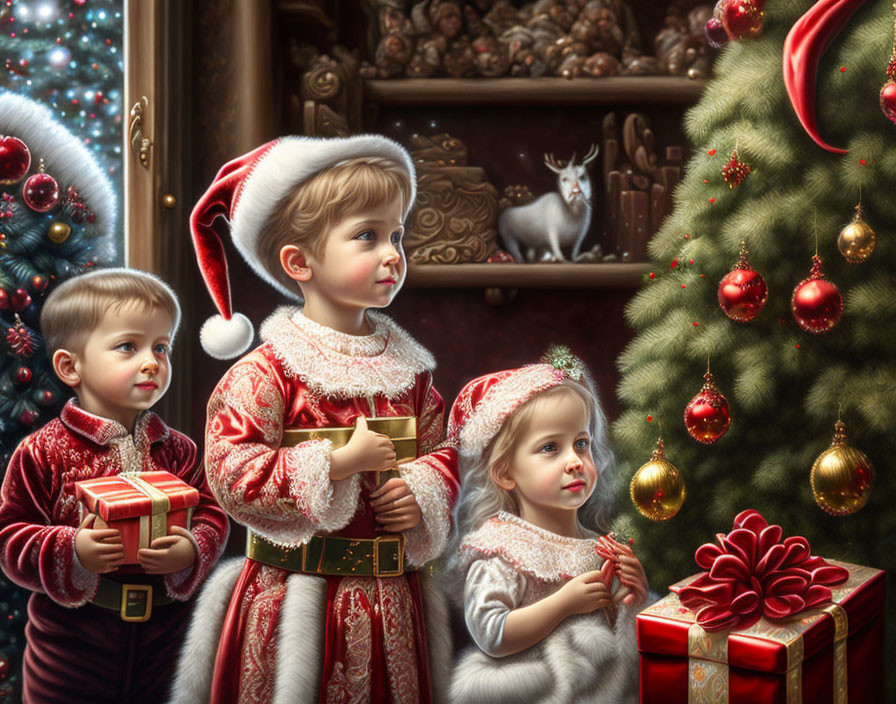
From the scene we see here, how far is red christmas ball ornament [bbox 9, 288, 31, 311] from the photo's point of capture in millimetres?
2082

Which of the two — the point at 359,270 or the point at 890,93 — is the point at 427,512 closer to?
the point at 359,270

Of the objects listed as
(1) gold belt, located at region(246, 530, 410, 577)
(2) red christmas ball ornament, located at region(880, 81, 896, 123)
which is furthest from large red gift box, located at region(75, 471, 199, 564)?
(2) red christmas ball ornament, located at region(880, 81, 896, 123)

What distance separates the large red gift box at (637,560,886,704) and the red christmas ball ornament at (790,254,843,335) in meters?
0.46

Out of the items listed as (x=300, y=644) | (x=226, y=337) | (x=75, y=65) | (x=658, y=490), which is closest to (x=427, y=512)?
(x=300, y=644)

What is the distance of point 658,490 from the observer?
2033mm

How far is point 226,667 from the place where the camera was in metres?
2.04

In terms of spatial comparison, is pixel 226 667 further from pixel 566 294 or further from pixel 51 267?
pixel 566 294

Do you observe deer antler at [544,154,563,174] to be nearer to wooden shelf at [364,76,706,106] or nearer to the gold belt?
wooden shelf at [364,76,706,106]

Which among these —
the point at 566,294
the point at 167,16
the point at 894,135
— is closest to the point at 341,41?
the point at 167,16

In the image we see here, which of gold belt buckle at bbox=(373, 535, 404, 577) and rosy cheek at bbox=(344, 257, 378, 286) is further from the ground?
rosy cheek at bbox=(344, 257, 378, 286)

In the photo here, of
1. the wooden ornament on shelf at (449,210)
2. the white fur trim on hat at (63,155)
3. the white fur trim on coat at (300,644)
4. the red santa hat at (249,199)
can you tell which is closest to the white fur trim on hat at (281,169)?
the red santa hat at (249,199)

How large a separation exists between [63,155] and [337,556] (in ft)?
3.13

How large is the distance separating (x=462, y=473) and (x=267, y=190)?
664mm

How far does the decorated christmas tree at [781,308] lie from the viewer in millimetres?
1956
